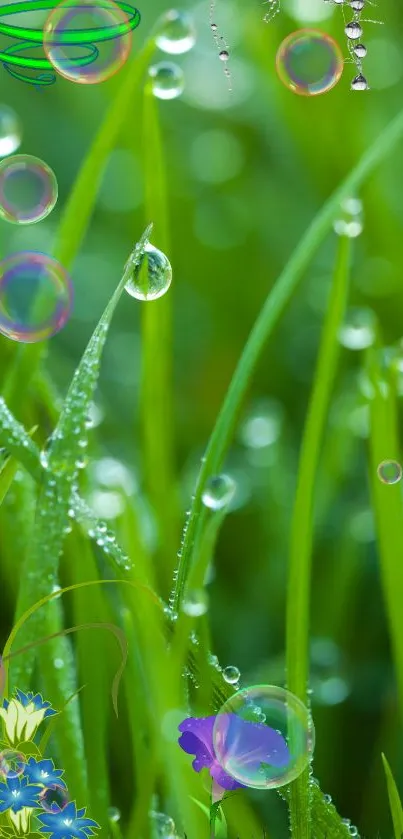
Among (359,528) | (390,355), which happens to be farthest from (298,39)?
(359,528)

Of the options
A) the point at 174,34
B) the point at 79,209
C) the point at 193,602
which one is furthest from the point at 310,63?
the point at 193,602

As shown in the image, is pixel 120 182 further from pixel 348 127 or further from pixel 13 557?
pixel 13 557

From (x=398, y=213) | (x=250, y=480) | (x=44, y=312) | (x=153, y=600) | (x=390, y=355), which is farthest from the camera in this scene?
(x=398, y=213)

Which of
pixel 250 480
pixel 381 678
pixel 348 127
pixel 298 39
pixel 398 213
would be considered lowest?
pixel 381 678

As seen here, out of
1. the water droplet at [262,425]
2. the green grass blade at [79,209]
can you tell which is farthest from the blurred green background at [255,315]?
the green grass blade at [79,209]

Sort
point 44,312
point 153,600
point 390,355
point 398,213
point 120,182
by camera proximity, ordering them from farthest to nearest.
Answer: point 120,182 → point 398,213 → point 390,355 → point 44,312 → point 153,600

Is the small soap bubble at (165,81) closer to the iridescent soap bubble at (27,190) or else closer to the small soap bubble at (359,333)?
the iridescent soap bubble at (27,190)
